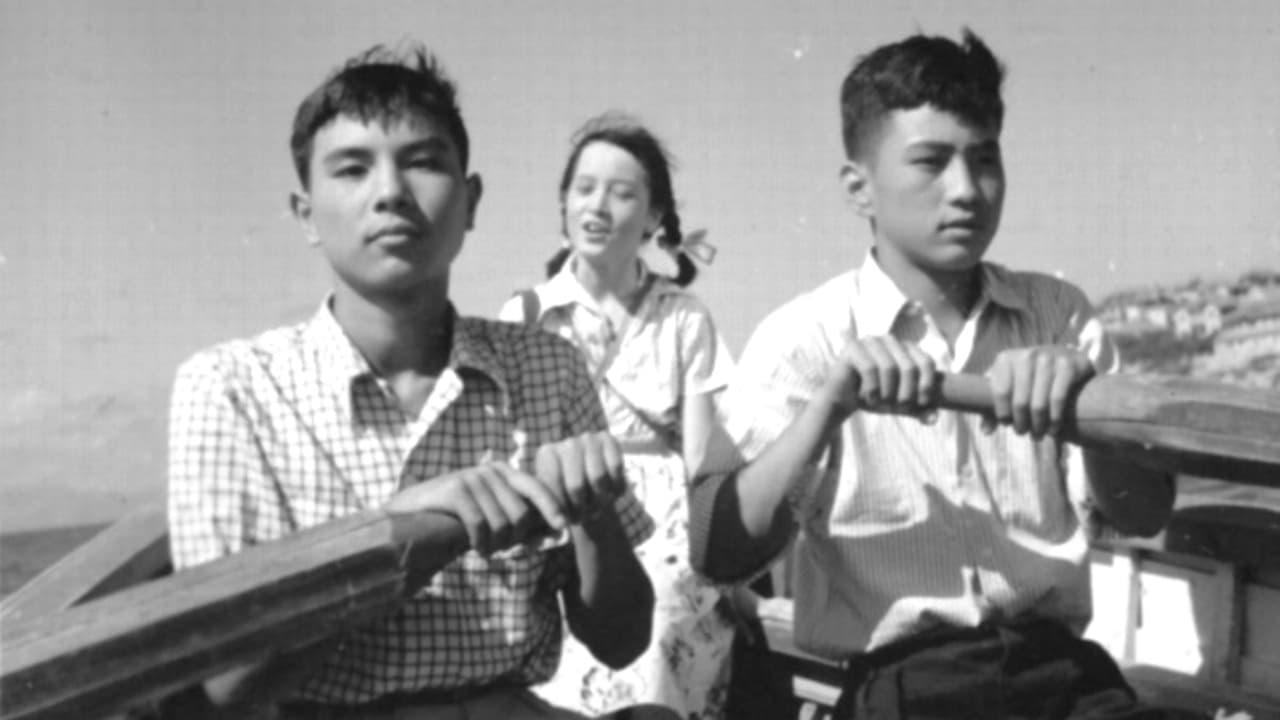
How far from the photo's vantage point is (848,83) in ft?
9.75

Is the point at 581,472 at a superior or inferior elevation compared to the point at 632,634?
superior

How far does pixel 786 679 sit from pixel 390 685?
1439 millimetres

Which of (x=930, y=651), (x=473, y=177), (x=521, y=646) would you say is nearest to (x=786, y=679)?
(x=930, y=651)

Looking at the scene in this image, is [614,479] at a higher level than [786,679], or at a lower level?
higher

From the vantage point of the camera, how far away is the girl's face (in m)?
4.67

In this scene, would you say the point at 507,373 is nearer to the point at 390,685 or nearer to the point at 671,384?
the point at 390,685

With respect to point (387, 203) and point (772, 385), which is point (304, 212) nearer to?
point (387, 203)

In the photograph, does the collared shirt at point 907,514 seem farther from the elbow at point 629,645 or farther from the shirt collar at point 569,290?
the shirt collar at point 569,290

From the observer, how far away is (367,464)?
7.55 ft

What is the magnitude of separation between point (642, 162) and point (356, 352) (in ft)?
8.53

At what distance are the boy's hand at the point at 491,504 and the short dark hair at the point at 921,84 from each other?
4.25 feet

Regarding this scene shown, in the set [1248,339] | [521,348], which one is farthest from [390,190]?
[1248,339]

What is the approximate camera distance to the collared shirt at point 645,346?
4.42 metres

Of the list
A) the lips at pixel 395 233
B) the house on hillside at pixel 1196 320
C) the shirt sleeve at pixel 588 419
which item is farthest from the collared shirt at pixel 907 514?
the house on hillside at pixel 1196 320
